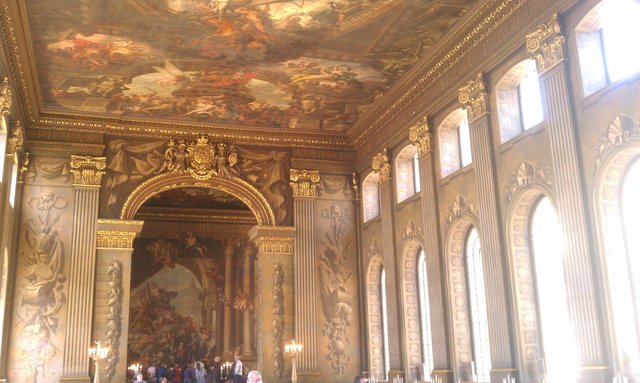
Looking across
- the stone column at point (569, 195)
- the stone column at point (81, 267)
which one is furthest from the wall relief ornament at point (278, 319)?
the stone column at point (569, 195)

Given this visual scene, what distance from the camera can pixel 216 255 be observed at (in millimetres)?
32062

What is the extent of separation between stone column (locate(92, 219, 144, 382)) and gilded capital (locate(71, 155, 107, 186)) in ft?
Answer: 4.37

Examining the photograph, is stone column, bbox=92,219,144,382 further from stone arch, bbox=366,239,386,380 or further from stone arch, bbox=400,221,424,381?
stone arch, bbox=400,221,424,381

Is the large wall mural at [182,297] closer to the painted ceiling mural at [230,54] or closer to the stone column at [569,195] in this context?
the painted ceiling mural at [230,54]

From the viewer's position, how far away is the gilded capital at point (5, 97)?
Answer: 16.2m

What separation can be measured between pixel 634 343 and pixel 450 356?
610cm

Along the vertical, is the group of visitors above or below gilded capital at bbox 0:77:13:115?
below

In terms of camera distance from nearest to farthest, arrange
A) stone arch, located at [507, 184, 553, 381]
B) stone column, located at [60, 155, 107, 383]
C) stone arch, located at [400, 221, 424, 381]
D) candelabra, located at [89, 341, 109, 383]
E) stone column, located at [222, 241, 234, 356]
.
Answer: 1. stone arch, located at [507, 184, 553, 381]
2. candelabra, located at [89, 341, 109, 383]
3. stone arch, located at [400, 221, 424, 381]
4. stone column, located at [60, 155, 107, 383]
5. stone column, located at [222, 241, 234, 356]

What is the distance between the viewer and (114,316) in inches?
813

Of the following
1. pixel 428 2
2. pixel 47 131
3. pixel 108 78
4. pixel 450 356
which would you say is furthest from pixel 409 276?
pixel 47 131

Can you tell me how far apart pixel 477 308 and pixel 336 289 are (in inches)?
274

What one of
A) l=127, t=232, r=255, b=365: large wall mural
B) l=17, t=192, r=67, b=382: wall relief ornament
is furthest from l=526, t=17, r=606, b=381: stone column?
l=127, t=232, r=255, b=365: large wall mural

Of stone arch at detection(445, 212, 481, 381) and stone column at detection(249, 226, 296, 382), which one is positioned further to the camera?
stone column at detection(249, 226, 296, 382)

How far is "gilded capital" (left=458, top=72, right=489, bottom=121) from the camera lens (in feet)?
53.0
